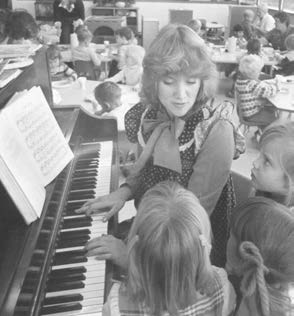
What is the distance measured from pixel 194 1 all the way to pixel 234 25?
69.7 inches

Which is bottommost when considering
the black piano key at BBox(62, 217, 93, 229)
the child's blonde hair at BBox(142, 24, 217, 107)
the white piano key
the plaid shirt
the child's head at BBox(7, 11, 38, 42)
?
the white piano key

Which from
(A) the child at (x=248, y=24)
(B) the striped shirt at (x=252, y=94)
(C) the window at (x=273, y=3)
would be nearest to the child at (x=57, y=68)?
(B) the striped shirt at (x=252, y=94)

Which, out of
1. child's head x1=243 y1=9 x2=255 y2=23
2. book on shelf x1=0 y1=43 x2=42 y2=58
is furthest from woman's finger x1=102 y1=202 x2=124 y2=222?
child's head x1=243 y1=9 x2=255 y2=23

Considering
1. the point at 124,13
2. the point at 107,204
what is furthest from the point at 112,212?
the point at 124,13

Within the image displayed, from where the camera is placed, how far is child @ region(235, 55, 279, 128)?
391cm

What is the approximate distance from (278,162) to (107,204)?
26.0 inches

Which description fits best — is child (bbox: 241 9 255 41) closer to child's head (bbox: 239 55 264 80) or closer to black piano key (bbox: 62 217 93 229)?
child's head (bbox: 239 55 264 80)

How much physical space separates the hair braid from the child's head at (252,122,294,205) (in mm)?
383

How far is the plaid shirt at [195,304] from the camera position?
0.96m

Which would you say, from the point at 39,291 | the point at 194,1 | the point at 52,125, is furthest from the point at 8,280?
the point at 194,1

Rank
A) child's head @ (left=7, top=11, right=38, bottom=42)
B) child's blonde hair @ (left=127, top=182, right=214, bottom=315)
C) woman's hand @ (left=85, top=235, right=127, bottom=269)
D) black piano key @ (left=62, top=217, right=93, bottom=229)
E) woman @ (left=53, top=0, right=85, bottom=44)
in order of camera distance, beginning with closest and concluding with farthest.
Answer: child's blonde hair @ (left=127, top=182, right=214, bottom=315) < woman's hand @ (left=85, top=235, right=127, bottom=269) < black piano key @ (left=62, top=217, right=93, bottom=229) < child's head @ (left=7, top=11, right=38, bottom=42) < woman @ (left=53, top=0, right=85, bottom=44)

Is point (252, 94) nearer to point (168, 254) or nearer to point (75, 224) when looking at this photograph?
point (75, 224)

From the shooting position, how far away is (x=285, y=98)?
→ 387 cm

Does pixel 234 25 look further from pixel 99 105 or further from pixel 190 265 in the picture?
pixel 190 265
